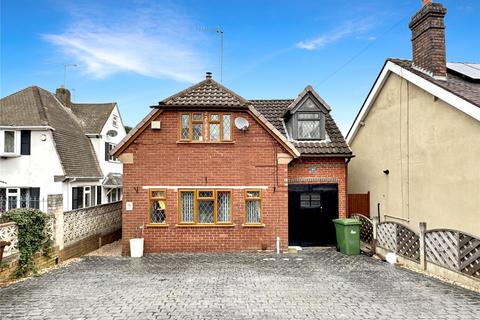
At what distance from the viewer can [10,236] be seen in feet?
28.7

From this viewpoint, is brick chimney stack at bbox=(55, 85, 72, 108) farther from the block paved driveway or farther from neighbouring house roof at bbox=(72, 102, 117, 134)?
the block paved driveway

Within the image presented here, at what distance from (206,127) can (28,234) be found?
6740 millimetres

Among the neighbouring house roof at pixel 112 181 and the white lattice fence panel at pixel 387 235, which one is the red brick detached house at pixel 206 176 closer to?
the white lattice fence panel at pixel 387 235

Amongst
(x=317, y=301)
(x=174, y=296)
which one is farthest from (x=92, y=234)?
(x=317, y=301)

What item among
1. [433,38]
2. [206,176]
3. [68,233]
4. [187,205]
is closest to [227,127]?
[206,176]

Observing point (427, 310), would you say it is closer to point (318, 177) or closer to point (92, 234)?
point (318, 177)

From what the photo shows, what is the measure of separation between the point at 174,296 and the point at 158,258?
13.8ft

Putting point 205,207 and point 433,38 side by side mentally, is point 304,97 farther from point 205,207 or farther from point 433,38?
point 205,207

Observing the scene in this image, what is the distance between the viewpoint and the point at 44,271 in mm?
9664

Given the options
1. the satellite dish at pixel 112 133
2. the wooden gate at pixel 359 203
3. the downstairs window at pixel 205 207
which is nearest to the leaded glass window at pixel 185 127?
the downstairs window at pixel 205 207

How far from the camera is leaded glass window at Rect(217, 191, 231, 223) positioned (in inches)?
485

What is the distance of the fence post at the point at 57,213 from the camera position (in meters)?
10.4

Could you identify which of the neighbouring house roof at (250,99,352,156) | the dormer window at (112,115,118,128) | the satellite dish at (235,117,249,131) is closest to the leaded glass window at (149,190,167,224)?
the satellite dish at (235,117,249,131)

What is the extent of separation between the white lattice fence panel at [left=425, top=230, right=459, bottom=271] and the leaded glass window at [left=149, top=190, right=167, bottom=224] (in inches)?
349
